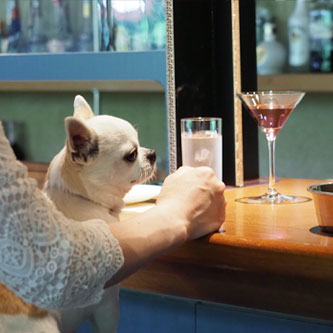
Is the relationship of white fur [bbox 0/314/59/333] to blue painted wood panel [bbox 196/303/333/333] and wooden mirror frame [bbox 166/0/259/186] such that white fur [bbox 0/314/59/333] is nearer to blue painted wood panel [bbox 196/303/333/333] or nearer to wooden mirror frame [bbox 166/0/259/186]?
blue painted wood panel [bbox 196/303/333/333]

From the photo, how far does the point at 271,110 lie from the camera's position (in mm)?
1732

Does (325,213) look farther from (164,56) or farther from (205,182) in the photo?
(164,56)

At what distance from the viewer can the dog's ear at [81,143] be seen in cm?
135

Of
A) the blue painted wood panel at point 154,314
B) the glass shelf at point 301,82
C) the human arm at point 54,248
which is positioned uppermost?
the glass shelf at point 301,82

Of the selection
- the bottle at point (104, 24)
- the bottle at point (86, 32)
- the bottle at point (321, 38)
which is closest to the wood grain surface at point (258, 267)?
the bottle at point (104, 24)

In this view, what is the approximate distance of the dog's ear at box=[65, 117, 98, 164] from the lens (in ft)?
4.43

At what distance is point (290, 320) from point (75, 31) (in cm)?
247

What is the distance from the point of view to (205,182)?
136 cm

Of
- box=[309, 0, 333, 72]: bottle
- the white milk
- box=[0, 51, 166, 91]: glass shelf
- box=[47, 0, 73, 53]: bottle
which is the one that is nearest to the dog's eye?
the white milk

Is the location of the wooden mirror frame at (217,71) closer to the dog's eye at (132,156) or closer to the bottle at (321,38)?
the dog's eye at (132,156)

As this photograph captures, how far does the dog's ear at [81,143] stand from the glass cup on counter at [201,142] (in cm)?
40

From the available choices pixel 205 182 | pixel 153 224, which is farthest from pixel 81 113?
pixel 153 224

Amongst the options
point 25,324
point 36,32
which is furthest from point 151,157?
point 36,32

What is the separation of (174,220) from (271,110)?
0.60m
